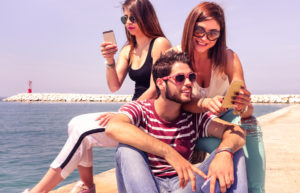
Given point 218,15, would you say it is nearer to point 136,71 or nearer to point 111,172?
point 136,71

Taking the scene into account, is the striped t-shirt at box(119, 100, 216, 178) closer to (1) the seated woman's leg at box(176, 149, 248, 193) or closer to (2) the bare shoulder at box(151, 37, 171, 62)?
(1) the seated woman's leg at box(176, 149, 248, 193)

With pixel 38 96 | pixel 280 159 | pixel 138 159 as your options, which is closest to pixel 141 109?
pixel 138 159

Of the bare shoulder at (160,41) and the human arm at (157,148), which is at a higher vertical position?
the bare shoulder at (160,41)

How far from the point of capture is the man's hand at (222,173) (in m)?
1.91

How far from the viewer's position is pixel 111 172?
14.9 feet

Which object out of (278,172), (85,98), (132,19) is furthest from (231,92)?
(85,98)

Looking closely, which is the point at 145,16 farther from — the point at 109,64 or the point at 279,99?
the point at 279,99

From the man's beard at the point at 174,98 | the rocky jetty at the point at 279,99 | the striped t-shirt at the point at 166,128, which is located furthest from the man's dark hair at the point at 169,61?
the rocky jetty at the point at 279,99

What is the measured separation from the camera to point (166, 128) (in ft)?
7.45

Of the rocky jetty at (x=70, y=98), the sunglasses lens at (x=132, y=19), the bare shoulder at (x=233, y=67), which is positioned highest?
the sunglasses lens at (x=132, y=19)

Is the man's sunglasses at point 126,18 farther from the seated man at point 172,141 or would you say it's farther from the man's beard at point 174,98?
the man's beard at point 174,98

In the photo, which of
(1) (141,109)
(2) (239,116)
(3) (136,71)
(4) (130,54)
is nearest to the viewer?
(1) (141,109)

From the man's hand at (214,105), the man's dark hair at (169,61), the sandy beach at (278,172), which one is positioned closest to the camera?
the man's hand at (214,105)

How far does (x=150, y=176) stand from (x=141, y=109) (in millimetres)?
546
